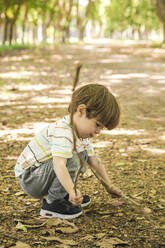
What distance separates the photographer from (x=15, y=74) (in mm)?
11672

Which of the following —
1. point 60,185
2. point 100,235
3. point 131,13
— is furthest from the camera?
point 131,13

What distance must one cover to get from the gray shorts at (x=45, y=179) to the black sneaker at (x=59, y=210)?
43 millimetres

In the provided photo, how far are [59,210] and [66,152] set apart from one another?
1.68 feet

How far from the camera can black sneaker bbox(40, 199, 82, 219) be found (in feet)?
8.72

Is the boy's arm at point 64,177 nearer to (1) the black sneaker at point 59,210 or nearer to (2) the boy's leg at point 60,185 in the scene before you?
(2) the boy's leg at point 60,185

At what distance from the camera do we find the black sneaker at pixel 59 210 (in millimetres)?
2658

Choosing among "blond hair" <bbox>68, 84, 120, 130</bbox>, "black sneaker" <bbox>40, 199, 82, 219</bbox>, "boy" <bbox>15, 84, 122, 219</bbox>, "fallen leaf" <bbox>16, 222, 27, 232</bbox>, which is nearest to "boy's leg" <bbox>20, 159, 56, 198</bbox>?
"boy" <bbox>15, 84, 122, 219</bbox>

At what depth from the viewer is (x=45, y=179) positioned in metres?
2.58

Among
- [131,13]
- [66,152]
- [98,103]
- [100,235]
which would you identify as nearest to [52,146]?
[66,152]

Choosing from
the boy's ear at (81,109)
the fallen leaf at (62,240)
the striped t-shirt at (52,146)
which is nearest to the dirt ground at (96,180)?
the fallen leaf at (62,240)

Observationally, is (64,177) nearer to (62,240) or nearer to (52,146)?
(52,146)

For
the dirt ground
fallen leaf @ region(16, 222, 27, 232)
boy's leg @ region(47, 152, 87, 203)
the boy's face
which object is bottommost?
the dirt ground

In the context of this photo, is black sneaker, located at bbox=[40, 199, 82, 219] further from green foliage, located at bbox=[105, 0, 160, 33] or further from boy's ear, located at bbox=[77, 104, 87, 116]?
green foliage, located at bbox=[105, 0, 160, 33]

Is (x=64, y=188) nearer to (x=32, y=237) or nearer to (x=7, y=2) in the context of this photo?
(x=32, y=237)
